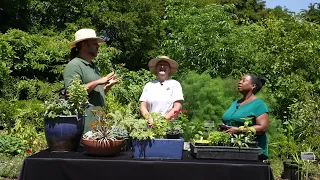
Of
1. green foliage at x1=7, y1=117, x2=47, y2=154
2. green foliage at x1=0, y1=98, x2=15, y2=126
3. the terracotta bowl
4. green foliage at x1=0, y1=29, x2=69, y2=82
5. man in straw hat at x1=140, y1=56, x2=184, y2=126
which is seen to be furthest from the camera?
green foliage at x1=0, y1=29, x2=69, y2=82

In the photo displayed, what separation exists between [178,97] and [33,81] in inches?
281

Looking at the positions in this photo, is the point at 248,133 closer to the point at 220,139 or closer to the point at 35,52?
the point at 220,139

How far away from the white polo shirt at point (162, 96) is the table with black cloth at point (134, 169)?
1.12 meters

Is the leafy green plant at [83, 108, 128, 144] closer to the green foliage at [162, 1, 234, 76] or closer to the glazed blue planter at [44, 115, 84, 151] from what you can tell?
the glazed blue planter at [44, 115, 84, 151]

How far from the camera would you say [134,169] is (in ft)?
9.09

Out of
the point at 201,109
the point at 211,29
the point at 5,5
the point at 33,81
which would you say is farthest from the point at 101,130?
the point at 5,5

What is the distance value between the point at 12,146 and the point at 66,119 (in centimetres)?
405

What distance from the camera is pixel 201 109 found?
6895 mm

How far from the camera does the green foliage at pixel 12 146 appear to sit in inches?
261

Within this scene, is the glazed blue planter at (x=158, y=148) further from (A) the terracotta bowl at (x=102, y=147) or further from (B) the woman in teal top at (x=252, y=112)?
(B) the woman in teal top at (x=252, y=112)

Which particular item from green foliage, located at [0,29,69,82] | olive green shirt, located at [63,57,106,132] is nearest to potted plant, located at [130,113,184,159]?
olive green shirt, located at [63,57,106,132]

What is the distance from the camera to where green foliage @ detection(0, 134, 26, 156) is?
21.7 feet

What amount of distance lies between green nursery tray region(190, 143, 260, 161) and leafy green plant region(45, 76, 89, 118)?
0.80 metres

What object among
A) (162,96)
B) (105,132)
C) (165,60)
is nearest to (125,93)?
(165,60)
